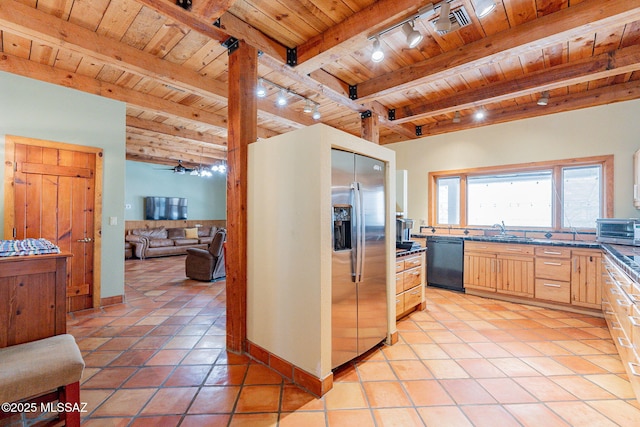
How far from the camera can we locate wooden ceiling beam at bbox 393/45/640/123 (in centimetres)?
274

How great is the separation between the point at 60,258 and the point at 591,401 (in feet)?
11.6

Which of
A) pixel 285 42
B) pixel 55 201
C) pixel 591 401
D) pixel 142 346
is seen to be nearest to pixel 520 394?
pixel 591 401

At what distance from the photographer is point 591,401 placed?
5.91ft

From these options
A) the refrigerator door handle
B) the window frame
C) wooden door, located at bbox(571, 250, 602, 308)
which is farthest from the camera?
the window frame

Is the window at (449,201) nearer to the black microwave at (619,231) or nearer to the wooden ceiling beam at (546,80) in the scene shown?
the wooden ceiling beam at (546,80)

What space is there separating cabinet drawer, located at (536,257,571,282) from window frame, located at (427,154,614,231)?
0.88 meters

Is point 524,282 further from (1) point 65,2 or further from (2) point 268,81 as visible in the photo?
(1) point 65,2

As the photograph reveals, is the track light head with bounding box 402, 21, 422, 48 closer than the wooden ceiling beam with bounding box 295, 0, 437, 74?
No

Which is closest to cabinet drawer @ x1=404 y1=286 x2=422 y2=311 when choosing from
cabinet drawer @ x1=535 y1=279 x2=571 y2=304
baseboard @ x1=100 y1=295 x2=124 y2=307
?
cabinet drawer @ x1=535 y1=279 x2=571 y2=304

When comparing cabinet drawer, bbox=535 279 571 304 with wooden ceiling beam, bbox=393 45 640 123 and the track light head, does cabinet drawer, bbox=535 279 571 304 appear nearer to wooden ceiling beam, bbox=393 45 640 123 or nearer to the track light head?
wooden ceiling beam, bbox=393 45 640 123

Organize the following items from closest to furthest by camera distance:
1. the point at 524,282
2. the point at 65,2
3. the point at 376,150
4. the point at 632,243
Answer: the point at 65,2 < the point at 376,150 < the point at 632,243 < the point at 524,282

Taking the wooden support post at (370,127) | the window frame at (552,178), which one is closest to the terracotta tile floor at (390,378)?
the window frame at (552,178)

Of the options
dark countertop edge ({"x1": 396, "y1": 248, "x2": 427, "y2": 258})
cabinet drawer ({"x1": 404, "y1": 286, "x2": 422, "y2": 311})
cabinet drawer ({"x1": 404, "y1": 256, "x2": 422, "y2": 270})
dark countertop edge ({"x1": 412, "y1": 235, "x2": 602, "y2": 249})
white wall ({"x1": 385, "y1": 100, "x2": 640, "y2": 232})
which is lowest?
cabinet drawer ({"x1": 404, "y1": 286, "x2": 422, "y2": 311})

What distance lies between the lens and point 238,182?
2414mm
